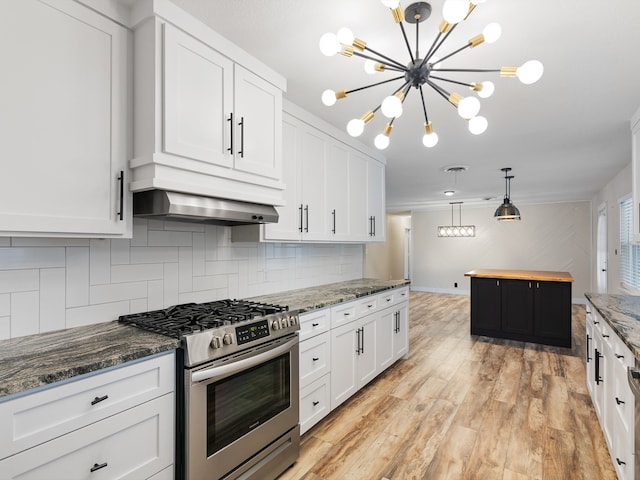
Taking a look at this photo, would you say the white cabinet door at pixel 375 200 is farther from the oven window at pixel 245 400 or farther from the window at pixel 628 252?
the window at pixel 628 252

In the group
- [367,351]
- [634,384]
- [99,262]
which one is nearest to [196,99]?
[99,262]

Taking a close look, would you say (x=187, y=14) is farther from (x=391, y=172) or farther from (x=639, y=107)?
(x=391, y=172)

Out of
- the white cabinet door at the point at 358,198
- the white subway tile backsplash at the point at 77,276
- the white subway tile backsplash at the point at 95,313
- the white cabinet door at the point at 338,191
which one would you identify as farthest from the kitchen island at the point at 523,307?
the white subway tile backsplash at the point at 77,276

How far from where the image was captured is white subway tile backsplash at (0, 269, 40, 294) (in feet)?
5.18

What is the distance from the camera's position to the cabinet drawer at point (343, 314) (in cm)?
269

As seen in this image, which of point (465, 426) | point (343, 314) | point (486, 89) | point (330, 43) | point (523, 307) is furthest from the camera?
point (523, 307)

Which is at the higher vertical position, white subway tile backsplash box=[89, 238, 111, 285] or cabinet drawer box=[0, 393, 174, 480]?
white subway tile backsplash box=[89, 238, 111, 285]

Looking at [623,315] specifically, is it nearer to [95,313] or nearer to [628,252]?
[95,313]

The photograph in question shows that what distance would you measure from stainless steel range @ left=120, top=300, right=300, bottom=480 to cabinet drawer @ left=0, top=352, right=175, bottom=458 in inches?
5.3

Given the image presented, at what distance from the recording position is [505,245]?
8953mm

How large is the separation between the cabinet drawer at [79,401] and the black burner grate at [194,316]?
6.4 inches

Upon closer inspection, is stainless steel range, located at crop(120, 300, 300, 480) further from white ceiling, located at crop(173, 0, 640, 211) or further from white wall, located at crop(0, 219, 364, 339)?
white ceiling, located at crop(173, 0, 640, 211)

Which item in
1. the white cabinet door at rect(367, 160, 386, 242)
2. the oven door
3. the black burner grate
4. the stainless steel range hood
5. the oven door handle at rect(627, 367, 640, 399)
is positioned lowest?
the oven door

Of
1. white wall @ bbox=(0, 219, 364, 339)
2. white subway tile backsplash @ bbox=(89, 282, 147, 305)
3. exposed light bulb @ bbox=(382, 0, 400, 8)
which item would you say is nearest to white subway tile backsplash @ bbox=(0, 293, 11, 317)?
white wall @ bbox=(0, 219, 364, 339)
